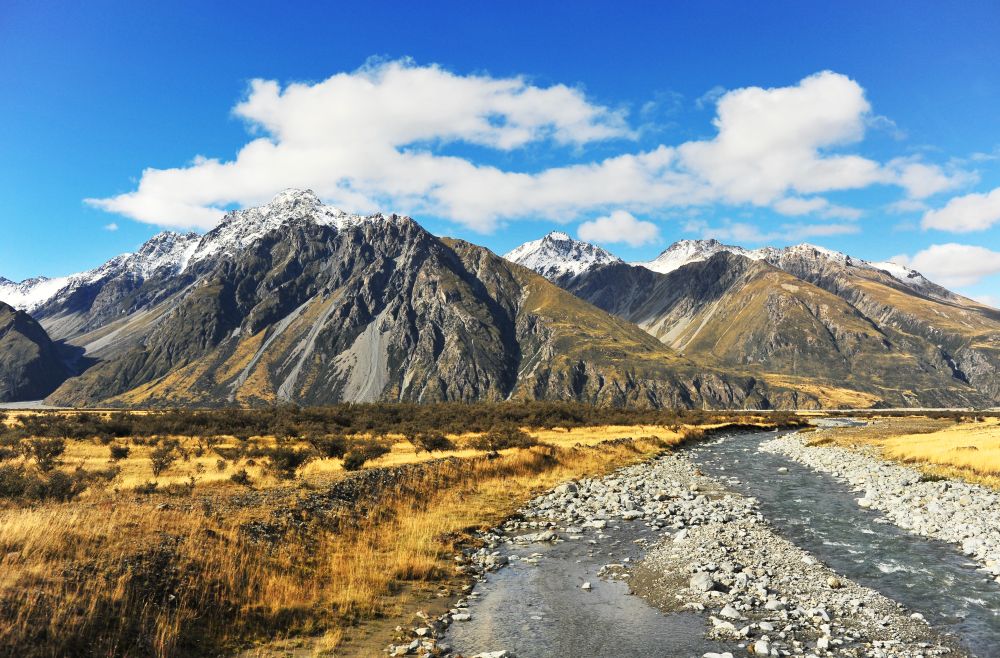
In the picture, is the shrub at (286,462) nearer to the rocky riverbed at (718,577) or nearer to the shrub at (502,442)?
the shrub at (502,442)

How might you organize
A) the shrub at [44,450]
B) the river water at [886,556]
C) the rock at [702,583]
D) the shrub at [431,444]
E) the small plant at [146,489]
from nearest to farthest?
1. the river water at [886,556]
2. the rock at [702,583]
3. the small plant at [146,489]
4. the shrub at [44,450]
5. the shrub at [431,444]

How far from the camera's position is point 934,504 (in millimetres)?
28719

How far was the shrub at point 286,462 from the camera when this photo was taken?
123ft

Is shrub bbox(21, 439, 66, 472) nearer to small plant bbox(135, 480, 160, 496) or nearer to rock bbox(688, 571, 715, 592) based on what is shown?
small plant bbox(135, 480, 160, 496)

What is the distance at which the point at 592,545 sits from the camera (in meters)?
23.3

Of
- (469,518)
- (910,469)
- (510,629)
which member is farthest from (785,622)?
(910,469)

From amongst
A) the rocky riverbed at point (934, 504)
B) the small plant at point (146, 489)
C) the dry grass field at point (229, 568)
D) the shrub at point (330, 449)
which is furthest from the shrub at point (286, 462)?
the rocky riverbed at point (934, 504)

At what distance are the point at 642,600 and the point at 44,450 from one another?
54.3m

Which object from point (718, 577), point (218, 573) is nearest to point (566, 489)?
point (718, 577)

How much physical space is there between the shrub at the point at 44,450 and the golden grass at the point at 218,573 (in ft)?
68.8

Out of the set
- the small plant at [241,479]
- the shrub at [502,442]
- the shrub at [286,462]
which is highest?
the small plant at [241,479]

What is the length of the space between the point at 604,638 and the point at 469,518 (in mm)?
14130

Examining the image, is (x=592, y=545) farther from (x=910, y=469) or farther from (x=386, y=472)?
(x=910, y=469)

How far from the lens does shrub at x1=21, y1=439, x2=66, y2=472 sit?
41.0 meters
